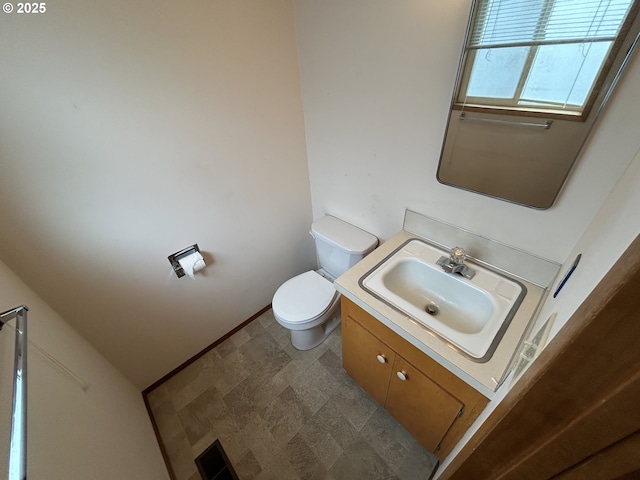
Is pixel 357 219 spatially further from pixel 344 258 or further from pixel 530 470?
pixel 530 470

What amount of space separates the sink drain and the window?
0.79 m

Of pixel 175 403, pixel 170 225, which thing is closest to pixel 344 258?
pixel 170 225

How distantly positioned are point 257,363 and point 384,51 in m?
1.88

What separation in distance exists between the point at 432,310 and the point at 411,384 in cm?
31

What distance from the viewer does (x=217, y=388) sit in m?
1.57

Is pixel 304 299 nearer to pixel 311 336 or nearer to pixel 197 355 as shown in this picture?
pixel 311 336

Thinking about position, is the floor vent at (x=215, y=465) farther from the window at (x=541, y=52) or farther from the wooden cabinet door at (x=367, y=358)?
the window at (x=541, y=52)

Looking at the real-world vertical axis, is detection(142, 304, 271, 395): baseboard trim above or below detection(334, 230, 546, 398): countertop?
below

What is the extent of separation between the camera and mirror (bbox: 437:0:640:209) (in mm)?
653

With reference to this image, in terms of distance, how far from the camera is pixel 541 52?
727mm

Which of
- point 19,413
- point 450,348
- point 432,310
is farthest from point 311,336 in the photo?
point 19,413

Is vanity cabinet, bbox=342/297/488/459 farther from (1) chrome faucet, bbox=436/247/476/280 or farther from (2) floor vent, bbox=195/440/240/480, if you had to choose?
(2) floor vent, bbox=195/440/240/480

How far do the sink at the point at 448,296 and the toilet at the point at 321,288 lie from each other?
34cm

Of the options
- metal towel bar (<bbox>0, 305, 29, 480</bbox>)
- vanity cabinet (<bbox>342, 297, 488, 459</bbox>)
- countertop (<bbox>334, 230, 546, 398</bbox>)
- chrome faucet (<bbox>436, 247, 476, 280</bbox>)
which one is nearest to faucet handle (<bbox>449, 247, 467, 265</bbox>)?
chrome faucet (<bbox>436, 247, 476, 280</bbox>)
